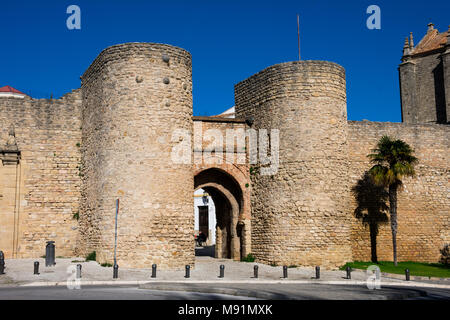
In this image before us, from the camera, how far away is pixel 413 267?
2159 cm

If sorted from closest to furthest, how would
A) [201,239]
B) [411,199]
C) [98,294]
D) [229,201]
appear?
[98,294], [229,201], [411,199], [201,239]

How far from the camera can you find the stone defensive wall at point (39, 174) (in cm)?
2080

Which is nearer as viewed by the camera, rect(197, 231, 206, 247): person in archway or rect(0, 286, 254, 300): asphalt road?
rect(0, 286, 254, 300): asphalt road

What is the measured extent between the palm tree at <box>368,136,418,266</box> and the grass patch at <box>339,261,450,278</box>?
2.38 feet

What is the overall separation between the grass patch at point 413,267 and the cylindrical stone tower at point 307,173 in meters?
0.94

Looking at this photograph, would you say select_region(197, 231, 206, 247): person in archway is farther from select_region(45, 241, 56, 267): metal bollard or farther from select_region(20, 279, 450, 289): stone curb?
select_region(20, 279, 450, 289): stone curb

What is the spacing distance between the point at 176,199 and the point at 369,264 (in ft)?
27.9

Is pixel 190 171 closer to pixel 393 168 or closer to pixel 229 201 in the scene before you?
pixel 229 201

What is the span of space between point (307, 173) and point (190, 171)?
4.52 meters

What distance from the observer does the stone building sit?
18.9 m

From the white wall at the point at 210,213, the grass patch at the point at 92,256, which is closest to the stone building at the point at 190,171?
the grass patch at the point at 92,256

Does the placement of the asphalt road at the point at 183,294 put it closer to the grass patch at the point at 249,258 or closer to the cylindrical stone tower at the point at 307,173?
the cylindrical stone tower at the point at 307,173

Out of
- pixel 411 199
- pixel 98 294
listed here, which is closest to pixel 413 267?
Answer: pixel 411 199

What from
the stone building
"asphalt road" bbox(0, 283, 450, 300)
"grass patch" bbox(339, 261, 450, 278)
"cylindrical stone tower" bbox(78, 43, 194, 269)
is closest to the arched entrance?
the stone building
